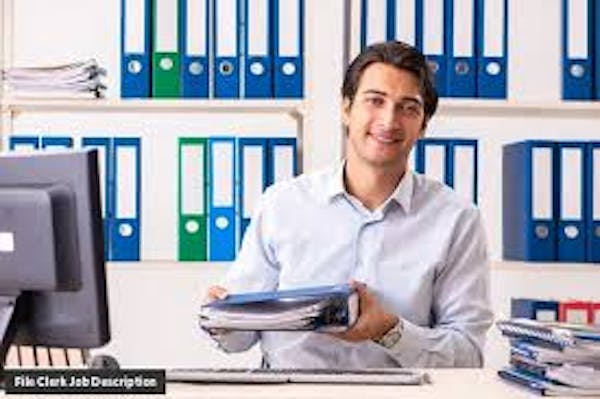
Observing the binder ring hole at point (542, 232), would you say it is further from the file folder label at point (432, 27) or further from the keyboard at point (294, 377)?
the keyboard at point (294, 377)

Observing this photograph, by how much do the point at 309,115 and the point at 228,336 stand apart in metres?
0.87

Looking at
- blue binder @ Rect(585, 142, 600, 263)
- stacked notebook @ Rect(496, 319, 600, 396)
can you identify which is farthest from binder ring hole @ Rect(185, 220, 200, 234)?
stacked notebook @ Rect(496, 319, 600, 396)

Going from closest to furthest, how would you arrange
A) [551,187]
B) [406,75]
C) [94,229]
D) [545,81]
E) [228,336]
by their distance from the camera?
[94,229] < [228,336] < [406,75] < [551,187] < [545,81]

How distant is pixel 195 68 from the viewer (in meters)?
2.89

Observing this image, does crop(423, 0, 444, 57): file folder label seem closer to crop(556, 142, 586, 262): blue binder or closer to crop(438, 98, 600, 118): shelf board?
crop(438, 98, 600, 118): shelf board

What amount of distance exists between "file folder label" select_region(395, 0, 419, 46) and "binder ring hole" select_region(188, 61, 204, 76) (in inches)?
20.8

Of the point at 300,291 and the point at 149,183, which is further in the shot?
the point at 149,183

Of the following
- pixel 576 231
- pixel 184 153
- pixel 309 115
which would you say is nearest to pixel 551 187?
pixel 576 231

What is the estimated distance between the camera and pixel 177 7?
2.88m

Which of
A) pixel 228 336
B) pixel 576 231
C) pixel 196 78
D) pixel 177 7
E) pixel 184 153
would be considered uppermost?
pixel 177 7

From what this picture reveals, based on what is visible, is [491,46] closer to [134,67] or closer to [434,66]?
[434,66]

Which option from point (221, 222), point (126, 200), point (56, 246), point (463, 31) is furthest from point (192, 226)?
point (56, 246)

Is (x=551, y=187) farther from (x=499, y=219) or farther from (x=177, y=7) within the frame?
(x=177, y=7)

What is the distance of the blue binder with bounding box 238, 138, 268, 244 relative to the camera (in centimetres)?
288
